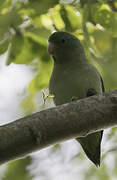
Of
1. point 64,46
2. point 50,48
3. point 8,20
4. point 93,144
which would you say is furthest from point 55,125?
point 64,46

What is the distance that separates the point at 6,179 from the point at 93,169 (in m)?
1.21

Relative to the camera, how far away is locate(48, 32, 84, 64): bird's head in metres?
3.59

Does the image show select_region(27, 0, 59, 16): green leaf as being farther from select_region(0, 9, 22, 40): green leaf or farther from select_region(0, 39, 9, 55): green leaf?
select_region(0, 39, 9, 55): green leaf

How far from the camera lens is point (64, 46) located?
382cm

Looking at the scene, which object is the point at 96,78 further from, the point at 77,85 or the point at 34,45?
the point at 34,45

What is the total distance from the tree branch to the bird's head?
5.30ft

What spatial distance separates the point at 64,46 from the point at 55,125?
6.90ft

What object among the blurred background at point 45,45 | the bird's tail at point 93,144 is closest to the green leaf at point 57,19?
the blurred background at point 45,45

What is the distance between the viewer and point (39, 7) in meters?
2.78

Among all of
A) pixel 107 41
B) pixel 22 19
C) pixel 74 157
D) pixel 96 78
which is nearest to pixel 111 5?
pixel 107 41

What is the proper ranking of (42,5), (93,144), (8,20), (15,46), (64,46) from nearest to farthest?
(8,20)
(42,5)
(15,46)
(93,144)
(64,46)

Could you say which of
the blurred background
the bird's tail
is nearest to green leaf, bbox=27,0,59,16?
the blurred background

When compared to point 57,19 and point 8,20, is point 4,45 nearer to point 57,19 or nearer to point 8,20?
point 8,20

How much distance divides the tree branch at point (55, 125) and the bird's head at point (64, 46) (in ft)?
5.30
